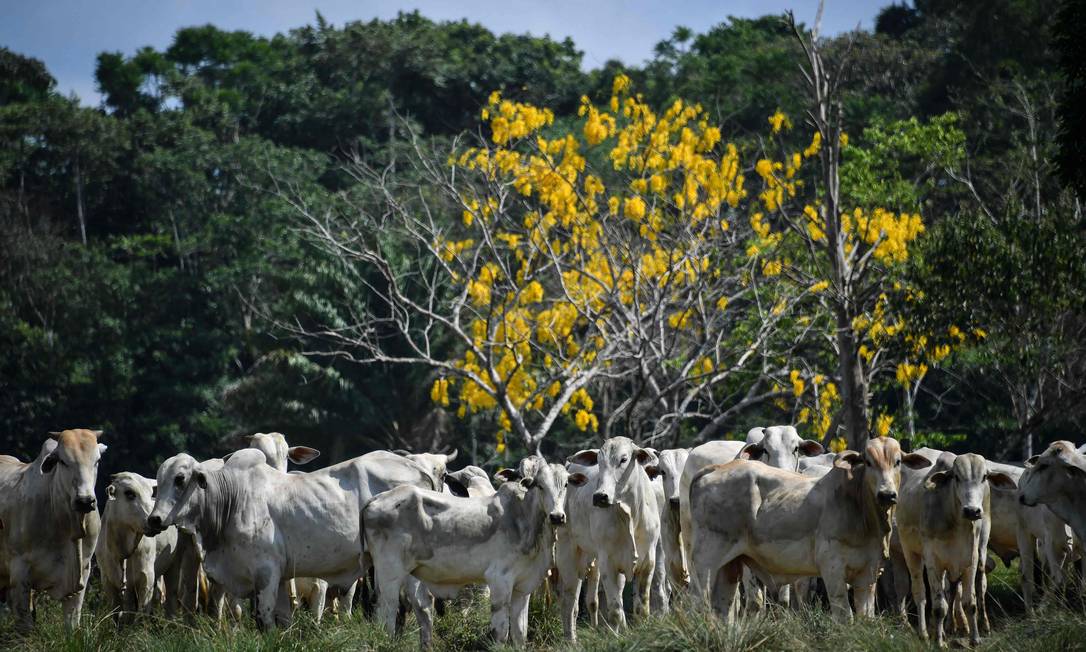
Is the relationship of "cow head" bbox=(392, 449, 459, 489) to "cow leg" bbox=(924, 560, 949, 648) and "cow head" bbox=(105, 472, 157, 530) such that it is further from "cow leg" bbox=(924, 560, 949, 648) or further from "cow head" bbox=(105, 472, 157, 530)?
"cow leg" bbox=(924, 560, 949, 648)

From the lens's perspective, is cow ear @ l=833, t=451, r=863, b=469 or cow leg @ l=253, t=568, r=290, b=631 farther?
cow leg @ l=253, t=568, r=290, b=631

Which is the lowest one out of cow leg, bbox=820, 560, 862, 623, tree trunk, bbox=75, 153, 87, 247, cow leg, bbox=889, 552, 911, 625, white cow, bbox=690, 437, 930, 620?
cow leg, bbox=889, 552, 911, 625

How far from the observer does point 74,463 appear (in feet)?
42.9

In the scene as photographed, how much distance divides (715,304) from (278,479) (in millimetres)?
14243

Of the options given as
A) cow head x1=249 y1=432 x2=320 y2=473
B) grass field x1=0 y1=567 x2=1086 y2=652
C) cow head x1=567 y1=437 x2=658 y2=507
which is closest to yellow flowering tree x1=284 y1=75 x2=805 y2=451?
cow head x1=249 y1=432 x2=320 y2=473

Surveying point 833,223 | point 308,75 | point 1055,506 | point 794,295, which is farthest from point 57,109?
point 1055,506

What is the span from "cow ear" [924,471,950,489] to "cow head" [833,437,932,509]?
1.11 meters

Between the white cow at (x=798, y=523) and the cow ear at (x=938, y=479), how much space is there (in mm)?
427

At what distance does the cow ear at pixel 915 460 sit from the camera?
1257 centimetres

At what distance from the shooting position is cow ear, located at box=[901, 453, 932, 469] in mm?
12570

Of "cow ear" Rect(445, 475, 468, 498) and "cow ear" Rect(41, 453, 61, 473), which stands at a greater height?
"cow ear" Rect(41, 453, 61, 473)

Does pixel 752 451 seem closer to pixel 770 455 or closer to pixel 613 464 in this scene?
pixel 770 455

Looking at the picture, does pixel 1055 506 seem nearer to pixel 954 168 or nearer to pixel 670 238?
pixel 670 238

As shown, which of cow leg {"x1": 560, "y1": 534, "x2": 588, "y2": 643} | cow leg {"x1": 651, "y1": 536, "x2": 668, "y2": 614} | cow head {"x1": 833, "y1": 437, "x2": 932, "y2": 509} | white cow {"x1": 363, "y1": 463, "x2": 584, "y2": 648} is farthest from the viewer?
cow leg {"x1": 651, "y1": 536, "x2": 668, "y2": 614}
